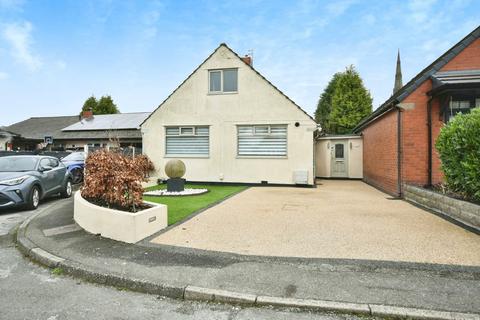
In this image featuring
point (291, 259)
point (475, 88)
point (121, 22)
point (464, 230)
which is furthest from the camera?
point (121, 22)

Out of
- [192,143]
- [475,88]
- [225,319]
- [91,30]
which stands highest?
[91,30]

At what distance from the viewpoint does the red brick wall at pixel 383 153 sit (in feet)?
34.6

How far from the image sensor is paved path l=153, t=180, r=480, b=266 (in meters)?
4.45

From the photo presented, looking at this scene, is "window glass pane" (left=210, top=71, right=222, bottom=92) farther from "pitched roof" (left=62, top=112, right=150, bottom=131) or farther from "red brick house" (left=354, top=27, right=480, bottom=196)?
"pitched roof" (left=62, top=112, right=150, bottom=131)

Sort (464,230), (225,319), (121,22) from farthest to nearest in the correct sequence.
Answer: (121,22)
(464,230)
(225,319)

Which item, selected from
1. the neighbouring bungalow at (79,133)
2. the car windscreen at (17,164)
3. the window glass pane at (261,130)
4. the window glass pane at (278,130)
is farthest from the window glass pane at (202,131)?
the neighbouring bungalow at (79,133)

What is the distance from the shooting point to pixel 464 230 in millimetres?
5668

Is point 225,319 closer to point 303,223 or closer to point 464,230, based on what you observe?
point 303,223

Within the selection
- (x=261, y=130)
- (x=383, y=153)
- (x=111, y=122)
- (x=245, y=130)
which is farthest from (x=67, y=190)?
(x=111, y=122)

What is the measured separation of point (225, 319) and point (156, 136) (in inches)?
526

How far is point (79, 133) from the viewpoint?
2747cm

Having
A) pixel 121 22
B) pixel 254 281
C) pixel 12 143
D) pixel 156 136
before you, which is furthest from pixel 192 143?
pixel 12 143

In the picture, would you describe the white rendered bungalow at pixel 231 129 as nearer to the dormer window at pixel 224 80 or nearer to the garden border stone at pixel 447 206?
the dormer window at pixel 224 80

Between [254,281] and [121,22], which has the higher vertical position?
[121,22]
